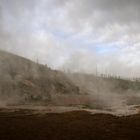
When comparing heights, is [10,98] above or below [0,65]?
below

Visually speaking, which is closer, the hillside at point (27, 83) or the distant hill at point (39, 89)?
the distant hill at point (39, 89)

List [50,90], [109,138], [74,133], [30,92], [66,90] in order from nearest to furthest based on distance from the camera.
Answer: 1. [109,138]
2. [74,133]
3. [30,92]
4. [50,90]
5. [66,90]

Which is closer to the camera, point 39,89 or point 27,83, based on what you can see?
point 27,83

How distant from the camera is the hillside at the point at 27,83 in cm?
7794

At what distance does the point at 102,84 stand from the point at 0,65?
64216mm

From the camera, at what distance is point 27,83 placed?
8906cm

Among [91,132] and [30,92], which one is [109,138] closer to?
[91,132]

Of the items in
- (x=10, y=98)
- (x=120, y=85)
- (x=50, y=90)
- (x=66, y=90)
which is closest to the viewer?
(x=10, y=98)

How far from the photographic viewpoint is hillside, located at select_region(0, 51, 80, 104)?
77.9 meters

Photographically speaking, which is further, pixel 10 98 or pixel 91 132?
pixel 10 98

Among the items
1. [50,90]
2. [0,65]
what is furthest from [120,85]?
[0,65]

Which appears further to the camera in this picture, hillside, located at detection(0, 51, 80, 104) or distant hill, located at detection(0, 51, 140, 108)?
hillside, located at detection(0, 51, 80, 104)

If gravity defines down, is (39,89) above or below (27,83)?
below

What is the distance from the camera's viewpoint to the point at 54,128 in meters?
26.9
